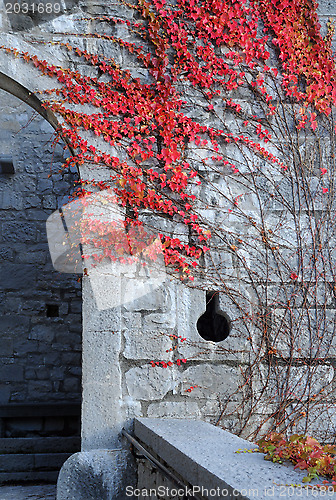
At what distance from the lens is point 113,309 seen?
255 cm

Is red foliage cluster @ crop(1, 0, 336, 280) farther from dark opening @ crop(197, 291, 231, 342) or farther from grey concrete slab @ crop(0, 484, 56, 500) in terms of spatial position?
grey concrete slab @ crop(0, 484, 56, 500)

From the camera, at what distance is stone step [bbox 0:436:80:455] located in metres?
4.36

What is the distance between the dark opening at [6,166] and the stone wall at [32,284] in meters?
0.06

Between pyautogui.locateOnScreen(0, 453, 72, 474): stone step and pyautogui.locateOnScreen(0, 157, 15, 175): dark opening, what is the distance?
2.94 m

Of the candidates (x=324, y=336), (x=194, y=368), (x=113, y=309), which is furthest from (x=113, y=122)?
(x=324, y=336)

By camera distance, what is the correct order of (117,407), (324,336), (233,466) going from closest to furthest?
(233,466) < (117,407) < (324,336)

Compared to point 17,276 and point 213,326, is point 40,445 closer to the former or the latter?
Answer: point 17,276

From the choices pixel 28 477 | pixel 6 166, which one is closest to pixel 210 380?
pixel 28 477

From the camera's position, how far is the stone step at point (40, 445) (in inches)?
172

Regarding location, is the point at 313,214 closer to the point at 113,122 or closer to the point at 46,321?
the point at 113,122

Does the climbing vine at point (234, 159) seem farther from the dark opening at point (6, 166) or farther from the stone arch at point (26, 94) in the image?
the dark opening at point (6, 166)

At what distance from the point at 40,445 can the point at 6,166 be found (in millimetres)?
2932

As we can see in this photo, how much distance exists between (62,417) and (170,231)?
3104 millimetres

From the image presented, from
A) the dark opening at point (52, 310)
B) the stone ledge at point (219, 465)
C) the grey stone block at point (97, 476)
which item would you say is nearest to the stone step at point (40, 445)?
the dark opening at point (52, 310)
